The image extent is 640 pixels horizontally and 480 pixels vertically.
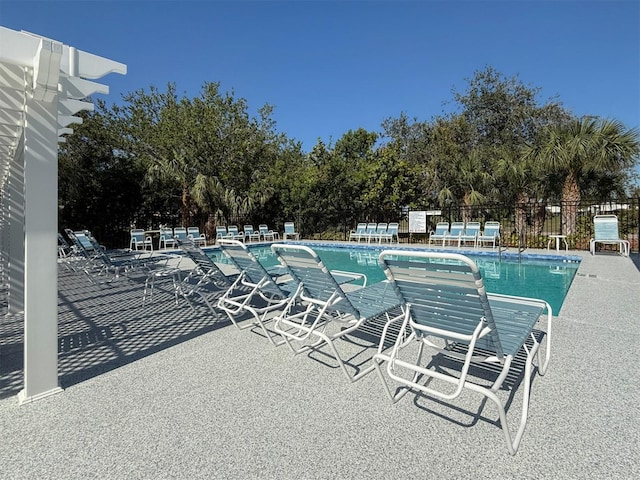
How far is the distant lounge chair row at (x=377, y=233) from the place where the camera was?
1552 centimetres

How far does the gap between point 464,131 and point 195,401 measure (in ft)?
71.3

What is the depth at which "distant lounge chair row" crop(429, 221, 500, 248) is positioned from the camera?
12.8m

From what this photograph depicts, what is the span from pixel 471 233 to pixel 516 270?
428 cm

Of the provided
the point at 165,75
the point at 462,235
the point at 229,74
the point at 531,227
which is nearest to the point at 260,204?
the point at 229,74

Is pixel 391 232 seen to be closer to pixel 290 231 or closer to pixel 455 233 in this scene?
pixel 455 233

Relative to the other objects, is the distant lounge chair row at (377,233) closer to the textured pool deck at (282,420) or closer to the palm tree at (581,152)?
the palm tree at (581,152)

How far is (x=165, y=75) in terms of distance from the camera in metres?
18.6

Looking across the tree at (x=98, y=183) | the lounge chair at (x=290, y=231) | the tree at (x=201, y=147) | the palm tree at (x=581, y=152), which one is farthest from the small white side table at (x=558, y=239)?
the tree at (x=98, y=183)

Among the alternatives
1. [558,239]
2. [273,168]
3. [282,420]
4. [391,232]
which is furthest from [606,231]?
[273,168]

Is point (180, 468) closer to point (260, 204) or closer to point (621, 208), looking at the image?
point (621, 208)

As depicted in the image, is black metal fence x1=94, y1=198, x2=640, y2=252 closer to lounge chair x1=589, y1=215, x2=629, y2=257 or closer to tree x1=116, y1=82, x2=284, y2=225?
lounge chair x1=589, y1=215, x2=629, y2=257

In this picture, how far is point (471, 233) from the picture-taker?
13148mm

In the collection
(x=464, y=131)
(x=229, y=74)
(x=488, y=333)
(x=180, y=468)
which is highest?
(x=229, y=74)

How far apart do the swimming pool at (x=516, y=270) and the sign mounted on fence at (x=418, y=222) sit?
272 centimetres
